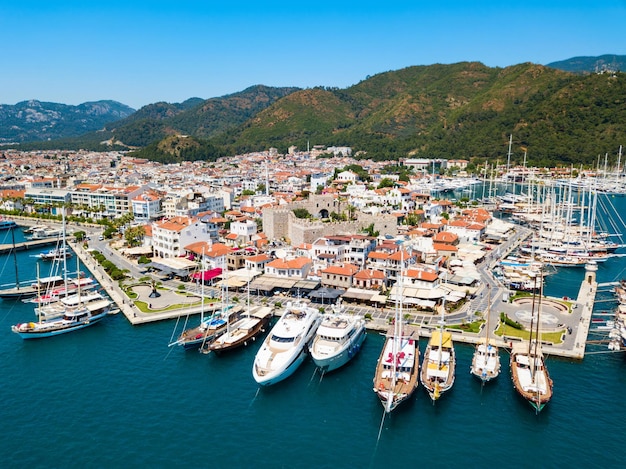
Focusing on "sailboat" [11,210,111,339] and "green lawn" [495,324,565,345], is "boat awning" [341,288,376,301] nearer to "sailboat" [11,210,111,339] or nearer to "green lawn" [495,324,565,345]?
"green lawn" [495,324,565,345]

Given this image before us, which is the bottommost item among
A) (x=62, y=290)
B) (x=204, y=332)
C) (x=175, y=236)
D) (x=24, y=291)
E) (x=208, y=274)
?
(x=24, y=291)

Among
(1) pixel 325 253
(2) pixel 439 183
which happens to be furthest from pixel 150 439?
(2) pixel 439 183

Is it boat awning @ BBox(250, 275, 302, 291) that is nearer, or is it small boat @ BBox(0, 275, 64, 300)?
boat awning @ BBox(250, 275, 302, 291)

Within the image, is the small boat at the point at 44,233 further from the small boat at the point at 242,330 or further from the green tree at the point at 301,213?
the small boat at the point at 242,330

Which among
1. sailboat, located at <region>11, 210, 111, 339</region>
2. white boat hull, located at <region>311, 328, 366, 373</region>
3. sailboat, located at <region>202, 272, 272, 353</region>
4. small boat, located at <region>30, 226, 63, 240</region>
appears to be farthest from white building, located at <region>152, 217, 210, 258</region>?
white boat hull, located at <region>311, 328, 366, 373</region>

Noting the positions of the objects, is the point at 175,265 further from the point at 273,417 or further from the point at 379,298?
the point at 273,417

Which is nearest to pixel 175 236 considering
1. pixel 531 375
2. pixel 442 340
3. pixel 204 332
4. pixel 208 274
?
pixel 208 274

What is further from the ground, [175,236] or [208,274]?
[175,236]
